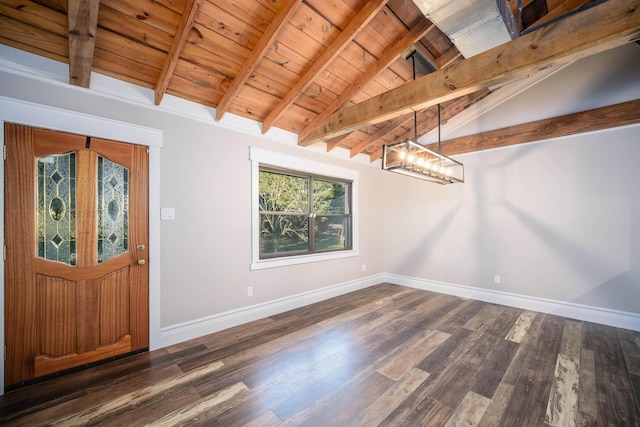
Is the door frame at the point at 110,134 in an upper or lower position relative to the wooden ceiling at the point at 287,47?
lower

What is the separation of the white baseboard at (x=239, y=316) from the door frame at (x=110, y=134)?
0.51 ft

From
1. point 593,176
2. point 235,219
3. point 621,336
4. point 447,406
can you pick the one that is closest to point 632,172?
point 593,176

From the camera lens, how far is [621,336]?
116 inches

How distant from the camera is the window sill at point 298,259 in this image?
3457 mm

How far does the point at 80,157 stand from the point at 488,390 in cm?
393

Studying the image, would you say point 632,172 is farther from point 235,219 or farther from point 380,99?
point 235,219

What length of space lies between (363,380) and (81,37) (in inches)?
132

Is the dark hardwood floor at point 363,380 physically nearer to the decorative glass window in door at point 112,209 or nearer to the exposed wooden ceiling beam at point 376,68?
the decorative glass window in door at point 112,209

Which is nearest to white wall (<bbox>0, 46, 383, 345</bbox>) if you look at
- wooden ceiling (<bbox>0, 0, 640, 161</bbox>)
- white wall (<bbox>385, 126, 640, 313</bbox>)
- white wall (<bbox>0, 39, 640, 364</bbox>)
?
white wall (<bbox>0, 39, 640, 364</bbox>)

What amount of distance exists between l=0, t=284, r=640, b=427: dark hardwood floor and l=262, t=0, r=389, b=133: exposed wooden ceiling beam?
268cm

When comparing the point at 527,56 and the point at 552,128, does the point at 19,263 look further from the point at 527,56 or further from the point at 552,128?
the point at 552,128

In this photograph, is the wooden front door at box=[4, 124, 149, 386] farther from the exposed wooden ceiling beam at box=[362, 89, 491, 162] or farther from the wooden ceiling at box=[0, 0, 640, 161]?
the exposed wooden ceiling beam at box=[362, 89, 491, 162]

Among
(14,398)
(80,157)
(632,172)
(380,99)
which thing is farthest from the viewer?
(632,172)

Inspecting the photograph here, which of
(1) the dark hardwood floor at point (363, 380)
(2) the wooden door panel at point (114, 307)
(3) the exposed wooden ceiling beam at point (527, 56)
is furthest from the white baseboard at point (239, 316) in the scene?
(3) the exposed wooden ceiling beam at point (527, 56)
